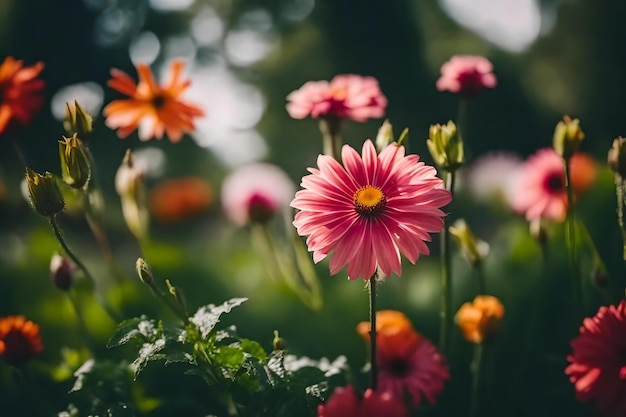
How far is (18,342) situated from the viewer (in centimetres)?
81

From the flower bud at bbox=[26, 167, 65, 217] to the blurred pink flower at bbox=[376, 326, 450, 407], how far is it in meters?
0.44

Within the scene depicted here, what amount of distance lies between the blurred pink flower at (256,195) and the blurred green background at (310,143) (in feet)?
0.38

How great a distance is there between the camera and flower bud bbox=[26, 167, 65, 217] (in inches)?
28.2

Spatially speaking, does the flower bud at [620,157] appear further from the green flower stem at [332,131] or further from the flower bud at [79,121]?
the flower bud at [79,121]

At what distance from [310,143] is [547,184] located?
3.45 metres

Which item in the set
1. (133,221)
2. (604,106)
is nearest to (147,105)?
(133,221)

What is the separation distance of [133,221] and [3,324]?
0.36 m

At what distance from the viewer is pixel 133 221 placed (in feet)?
3.80

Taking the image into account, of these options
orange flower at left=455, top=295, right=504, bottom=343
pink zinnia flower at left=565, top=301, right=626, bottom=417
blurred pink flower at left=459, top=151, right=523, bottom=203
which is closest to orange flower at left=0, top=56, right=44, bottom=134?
orange flower at left=455, top=295, right=504, bottom=343

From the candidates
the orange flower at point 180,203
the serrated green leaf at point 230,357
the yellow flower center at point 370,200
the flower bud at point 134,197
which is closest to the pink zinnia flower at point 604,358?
the yellow flower center at point 370,200

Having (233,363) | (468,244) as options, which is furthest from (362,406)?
(468,244)

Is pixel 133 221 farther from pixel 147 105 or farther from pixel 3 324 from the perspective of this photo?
pixel 3 324

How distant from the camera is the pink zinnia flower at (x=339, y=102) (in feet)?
3.05

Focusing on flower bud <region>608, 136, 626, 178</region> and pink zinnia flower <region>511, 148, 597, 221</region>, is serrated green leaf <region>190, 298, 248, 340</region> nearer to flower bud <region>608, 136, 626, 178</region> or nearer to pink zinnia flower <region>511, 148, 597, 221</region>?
flower bud <region>608, 136, 626, 178</region>
